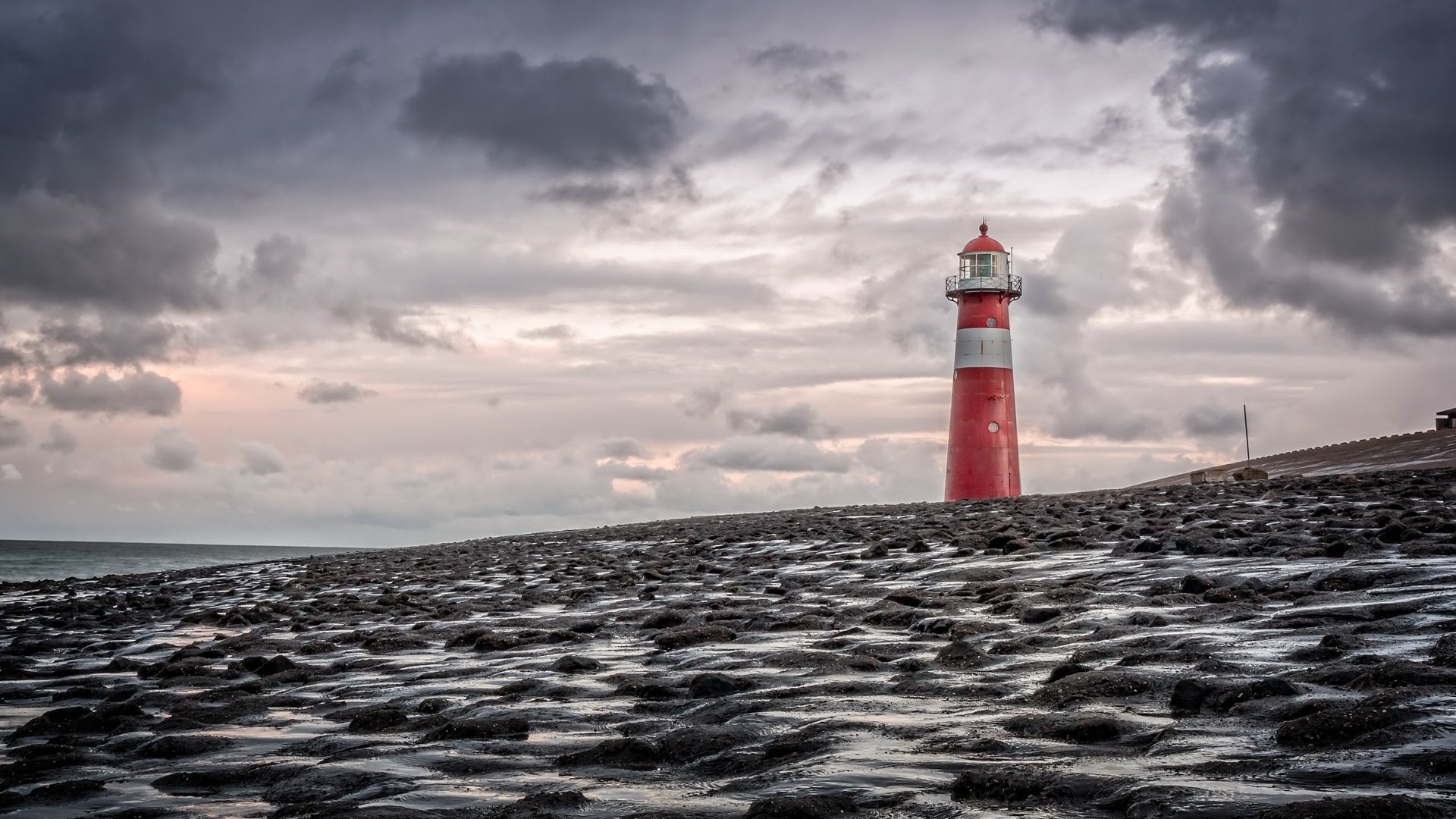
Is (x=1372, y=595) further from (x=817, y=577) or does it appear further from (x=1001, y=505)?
(x=1001, y=505)

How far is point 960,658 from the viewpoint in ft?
22.3

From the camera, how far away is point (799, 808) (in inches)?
153

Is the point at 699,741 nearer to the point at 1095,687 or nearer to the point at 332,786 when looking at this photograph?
the point at 332,786

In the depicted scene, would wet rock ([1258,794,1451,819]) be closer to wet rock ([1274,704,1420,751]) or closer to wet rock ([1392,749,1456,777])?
wet rock ([1392,749,1456,777])

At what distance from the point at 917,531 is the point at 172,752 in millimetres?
13086

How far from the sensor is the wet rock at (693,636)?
8758 millimetres

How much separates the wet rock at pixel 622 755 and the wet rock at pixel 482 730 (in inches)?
26.1

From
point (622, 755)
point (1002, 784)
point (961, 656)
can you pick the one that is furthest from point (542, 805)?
point (961, 656)

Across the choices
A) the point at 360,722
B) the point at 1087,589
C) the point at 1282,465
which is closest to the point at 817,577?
the point at 1087,589

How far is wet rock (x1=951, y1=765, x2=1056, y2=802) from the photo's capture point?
3945 mm

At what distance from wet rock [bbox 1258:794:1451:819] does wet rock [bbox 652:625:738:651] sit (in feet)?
18.2

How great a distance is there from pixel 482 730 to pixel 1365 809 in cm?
404

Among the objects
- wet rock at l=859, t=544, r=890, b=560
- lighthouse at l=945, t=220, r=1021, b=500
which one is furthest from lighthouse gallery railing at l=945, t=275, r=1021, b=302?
wet rock at l=859, t=544, r=890, b=560

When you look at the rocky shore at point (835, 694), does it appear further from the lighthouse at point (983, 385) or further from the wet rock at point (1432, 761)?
the lighthouse at point (983, 385)
